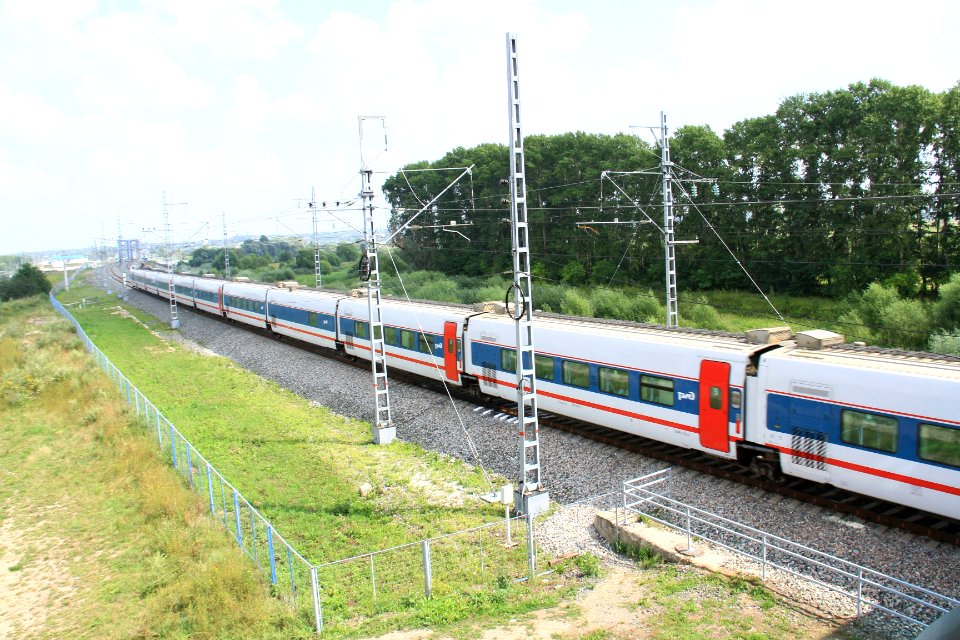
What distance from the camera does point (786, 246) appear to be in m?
38.4

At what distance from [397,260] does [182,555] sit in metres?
54.7

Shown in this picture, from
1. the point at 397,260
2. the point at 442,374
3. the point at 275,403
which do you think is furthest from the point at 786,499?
the point at 397,260

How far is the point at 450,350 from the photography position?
22.4 meters

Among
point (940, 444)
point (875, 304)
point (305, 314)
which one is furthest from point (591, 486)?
point (305, 314)

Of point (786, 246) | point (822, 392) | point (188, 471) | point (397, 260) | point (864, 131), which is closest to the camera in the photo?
point (822, 392)

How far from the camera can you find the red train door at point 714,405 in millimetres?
13961

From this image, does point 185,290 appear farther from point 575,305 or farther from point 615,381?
point 615,381

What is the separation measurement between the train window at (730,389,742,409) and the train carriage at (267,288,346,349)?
66.3ft

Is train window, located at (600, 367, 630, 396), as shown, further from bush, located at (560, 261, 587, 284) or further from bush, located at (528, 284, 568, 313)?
bush, located at (560, 261, 587, 284)

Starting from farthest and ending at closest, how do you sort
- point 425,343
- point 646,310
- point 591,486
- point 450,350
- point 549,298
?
point 549,298, point 646,310, point 425,343, point 450,350, point 591,486

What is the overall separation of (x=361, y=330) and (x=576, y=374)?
506 inches

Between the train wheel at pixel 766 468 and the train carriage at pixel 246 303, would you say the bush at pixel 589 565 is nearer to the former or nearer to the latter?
the train wheel at pixel 766 468

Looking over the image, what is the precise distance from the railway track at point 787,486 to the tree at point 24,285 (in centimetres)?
8382

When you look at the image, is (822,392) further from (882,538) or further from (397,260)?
(397,260)
